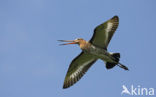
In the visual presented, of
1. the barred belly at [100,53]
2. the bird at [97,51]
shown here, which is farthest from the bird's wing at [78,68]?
the barred belly at [100,53]

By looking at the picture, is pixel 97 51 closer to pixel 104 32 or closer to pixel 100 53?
pixel 100 53

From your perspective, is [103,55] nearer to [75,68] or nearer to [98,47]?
[98,47]

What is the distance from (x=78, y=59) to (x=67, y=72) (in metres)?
0.72

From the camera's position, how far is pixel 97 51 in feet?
43.4

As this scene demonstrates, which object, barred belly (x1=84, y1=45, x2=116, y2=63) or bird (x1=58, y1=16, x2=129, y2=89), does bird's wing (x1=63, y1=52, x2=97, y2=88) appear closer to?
bird (x1=58, y1=16, x2=129, y2=89)

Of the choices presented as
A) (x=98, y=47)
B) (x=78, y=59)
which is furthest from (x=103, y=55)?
(x=78, y=59)

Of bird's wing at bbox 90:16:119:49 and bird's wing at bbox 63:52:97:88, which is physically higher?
bird's wing at bbox 90:16:119:49

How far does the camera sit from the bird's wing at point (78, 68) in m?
14.1

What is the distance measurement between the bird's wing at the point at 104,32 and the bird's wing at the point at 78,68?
2.47ft

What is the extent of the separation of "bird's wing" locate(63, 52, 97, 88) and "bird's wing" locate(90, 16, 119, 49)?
2.47 feet

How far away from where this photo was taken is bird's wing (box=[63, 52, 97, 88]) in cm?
1410

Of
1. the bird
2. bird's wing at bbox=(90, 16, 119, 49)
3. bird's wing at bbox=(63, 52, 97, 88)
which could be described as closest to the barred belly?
the bird

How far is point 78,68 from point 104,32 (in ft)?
6.56

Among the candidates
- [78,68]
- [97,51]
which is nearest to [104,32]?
[97,51]
